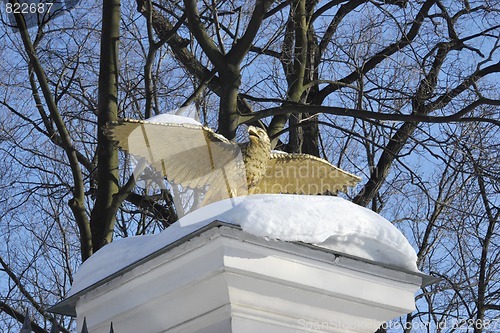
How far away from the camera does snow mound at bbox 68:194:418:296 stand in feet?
7.11

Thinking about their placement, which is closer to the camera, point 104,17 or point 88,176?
point 104,17

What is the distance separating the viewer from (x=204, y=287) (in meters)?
2.19

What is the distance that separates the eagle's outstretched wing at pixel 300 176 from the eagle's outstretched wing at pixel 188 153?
150 millimetres

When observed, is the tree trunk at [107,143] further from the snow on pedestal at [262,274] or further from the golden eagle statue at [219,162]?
the snow on pedestal at [262,274]

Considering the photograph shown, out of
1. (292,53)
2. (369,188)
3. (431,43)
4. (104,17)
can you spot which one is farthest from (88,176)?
(431,43)

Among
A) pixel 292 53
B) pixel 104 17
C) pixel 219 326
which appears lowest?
pixel 219 326

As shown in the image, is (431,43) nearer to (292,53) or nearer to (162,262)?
(292,53)

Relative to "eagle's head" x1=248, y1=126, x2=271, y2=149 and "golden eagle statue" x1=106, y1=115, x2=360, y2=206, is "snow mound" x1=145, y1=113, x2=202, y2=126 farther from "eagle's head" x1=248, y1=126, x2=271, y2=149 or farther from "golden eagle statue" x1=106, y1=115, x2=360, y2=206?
"eagle's head" x1=248, y1=126, x2=271, y2=149

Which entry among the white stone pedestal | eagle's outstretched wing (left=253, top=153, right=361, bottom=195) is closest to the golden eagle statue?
eagle's outstretched wing (left=253, top=153, right=361, bottom=195)

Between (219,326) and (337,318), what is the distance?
0.39m

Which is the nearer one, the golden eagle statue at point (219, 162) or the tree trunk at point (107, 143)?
the golden eagle statue at point (219, 162)

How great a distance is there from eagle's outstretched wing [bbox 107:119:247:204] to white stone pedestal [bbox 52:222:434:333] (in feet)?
2.66

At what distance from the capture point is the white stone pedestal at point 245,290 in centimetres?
214

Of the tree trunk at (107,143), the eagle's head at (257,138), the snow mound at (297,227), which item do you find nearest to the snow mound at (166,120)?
Result: the eagle's head at (257,138)
